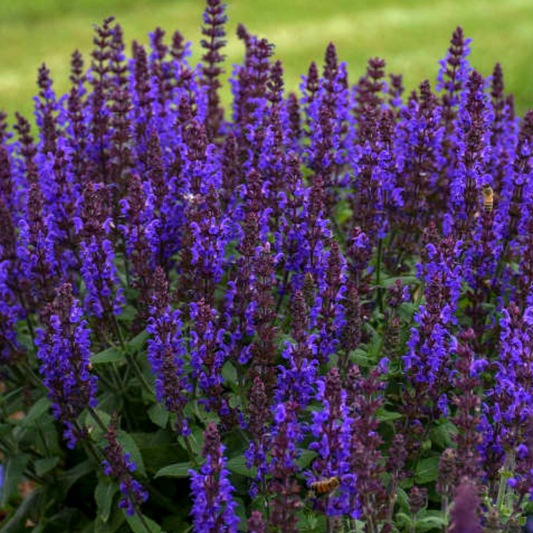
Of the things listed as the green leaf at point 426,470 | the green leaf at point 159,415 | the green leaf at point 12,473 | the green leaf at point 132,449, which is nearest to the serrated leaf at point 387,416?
the green leaf at point 426,470

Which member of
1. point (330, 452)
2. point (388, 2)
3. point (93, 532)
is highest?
point (388, 2)

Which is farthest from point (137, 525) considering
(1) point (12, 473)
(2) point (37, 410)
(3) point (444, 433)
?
(3) point (444, 433)

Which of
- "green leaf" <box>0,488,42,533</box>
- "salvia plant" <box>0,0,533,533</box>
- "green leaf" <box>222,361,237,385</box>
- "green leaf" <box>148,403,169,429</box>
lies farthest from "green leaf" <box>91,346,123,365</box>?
"green leaf" <box>0,488,42,533</box>

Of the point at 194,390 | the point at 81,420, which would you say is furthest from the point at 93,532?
the point at 194,390

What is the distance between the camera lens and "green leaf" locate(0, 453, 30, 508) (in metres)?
5.16

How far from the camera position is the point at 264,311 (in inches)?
161

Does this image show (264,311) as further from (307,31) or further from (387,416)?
(307,31)

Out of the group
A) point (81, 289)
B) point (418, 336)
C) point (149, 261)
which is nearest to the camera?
point (418, 336)

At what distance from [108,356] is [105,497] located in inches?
30.1

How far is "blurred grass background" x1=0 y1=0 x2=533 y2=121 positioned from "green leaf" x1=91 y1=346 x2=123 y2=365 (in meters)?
11.0

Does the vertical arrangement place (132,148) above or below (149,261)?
above

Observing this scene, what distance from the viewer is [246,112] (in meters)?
6.00

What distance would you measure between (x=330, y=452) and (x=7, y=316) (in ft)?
8.70

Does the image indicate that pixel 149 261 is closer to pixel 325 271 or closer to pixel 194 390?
pixel 194 390
